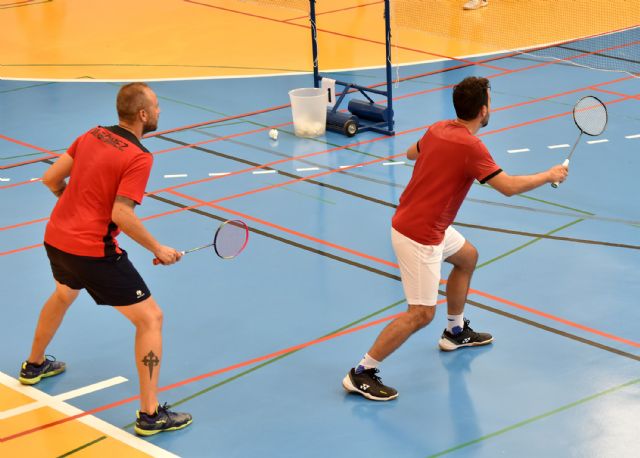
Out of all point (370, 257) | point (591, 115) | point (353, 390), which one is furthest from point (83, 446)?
point (591, 115)

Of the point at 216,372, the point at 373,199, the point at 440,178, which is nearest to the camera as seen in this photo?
the point at 440,178

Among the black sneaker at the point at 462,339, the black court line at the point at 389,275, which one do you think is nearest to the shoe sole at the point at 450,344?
the black sneaker at the point at 462,339

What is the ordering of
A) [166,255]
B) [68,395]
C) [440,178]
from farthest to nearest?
[68,395], [440,178], [166,255]

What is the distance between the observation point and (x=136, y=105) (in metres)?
6.41

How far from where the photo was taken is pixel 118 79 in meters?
15.7

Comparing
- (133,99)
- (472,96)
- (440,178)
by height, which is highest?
(133,99)

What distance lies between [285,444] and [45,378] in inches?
79.2

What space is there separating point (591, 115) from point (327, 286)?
8.58ft

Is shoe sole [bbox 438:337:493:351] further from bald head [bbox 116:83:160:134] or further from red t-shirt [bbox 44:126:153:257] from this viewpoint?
bald head [bbox 116:83:160:134]

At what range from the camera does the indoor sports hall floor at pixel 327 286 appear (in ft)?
22.0

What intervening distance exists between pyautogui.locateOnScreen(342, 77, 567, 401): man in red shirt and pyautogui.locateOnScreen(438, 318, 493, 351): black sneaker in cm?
70

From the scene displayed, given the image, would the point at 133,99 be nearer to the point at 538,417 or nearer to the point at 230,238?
the point at 230,238

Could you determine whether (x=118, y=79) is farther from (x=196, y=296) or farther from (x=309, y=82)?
(x=196, y=296)

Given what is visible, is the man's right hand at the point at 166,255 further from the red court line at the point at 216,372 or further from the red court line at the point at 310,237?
the red court line at the point at 310,237
